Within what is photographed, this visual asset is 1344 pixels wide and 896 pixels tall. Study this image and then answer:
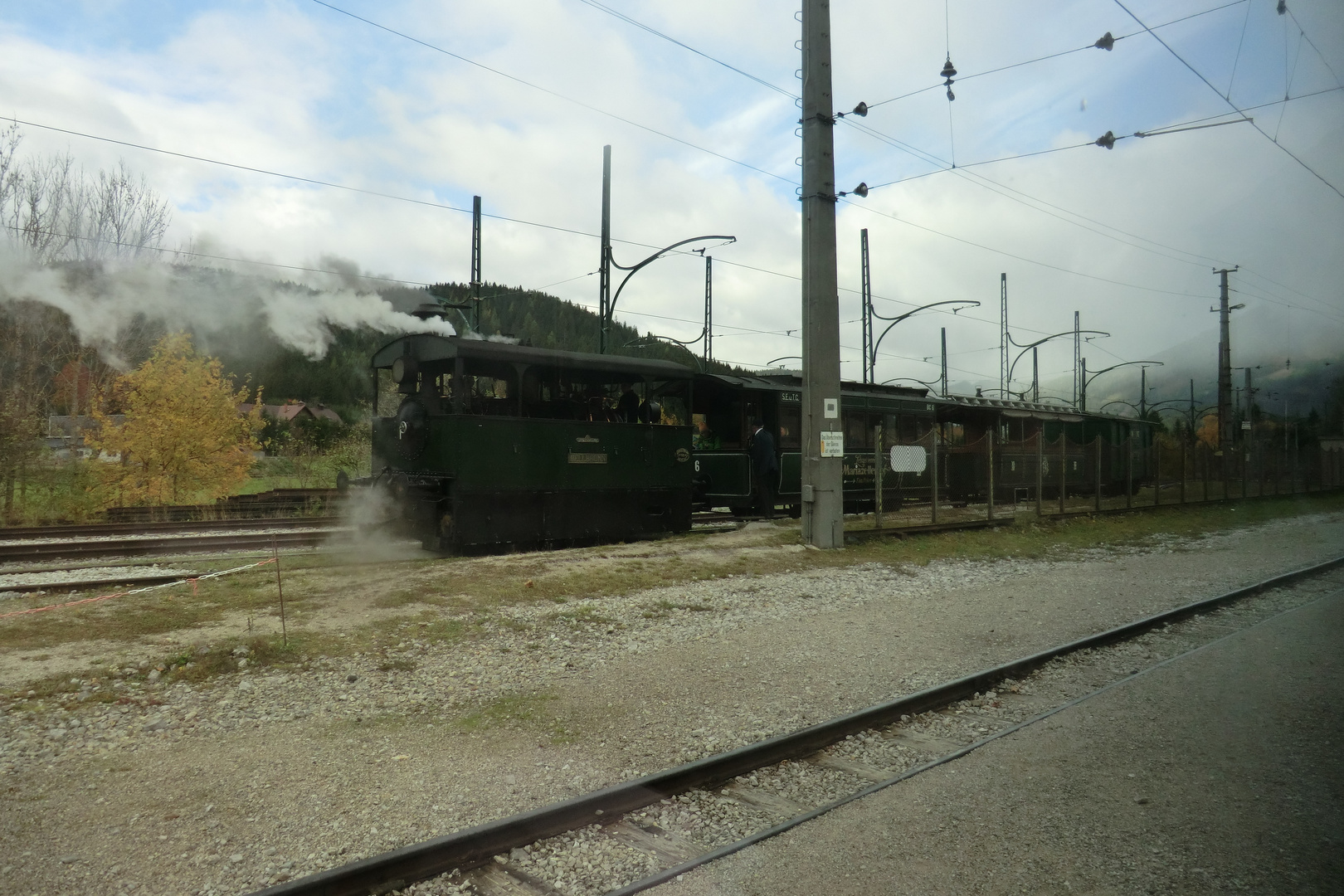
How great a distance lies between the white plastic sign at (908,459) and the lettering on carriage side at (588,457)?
7622mm

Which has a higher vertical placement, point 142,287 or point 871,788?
point 142,287

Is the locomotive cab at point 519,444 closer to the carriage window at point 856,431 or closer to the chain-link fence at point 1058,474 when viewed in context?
the chain-link fence at point 1058,474

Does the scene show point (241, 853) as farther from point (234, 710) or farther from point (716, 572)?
point (716, 572)

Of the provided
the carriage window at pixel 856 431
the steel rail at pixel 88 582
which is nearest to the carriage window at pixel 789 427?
the carriage window at pixel 856 431

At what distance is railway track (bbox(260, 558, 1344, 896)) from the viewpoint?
10.6 feet

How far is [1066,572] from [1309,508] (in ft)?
67.0

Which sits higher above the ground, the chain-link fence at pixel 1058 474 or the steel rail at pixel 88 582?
the chain-link fence at pixel 1058 474

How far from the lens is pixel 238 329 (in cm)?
1973

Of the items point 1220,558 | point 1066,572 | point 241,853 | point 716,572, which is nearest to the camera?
point 241,853

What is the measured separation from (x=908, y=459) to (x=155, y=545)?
1474 centimetres

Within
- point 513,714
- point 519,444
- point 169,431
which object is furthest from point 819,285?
point 169,431

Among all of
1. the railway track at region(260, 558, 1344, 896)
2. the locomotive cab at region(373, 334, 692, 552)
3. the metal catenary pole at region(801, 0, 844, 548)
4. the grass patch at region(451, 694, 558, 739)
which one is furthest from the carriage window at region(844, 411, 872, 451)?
the grass patch at region(451, 694, 558, 739)

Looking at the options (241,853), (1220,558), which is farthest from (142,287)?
(1220,558)

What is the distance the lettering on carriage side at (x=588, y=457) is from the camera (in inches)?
503
